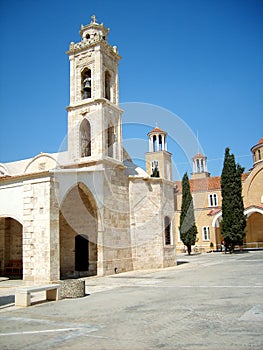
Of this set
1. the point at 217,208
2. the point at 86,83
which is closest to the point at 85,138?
the point at 86,83

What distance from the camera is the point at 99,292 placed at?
1064 cm

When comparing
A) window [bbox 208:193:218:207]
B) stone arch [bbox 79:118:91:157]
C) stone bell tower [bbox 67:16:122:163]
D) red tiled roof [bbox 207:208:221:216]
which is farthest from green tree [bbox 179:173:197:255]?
stone arch [bbox 79:118:91:157]

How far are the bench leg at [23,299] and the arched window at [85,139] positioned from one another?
935 centimetres

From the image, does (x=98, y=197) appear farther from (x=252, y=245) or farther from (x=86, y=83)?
(x=252, y=245)

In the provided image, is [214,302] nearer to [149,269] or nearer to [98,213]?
[98,213]

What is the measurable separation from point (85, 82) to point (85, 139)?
2.83m

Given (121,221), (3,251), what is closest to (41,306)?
(121,221)

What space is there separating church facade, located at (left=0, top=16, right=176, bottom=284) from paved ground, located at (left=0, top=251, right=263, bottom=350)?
598 cm

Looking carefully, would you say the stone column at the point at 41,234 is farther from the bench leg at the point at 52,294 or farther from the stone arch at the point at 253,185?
the stone arch at the point at 253,185

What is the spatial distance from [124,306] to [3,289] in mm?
6278

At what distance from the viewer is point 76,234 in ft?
58.1

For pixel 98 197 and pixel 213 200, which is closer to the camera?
pixel 98 197

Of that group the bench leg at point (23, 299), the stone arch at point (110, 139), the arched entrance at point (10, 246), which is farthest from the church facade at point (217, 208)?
the bench leg at point (23, 299)

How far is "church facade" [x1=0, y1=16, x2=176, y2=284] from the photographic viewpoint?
15.9 metres
